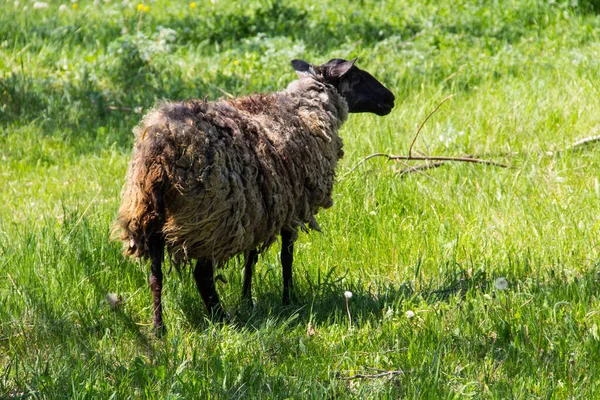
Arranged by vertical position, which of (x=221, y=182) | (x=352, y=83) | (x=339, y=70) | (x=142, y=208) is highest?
(x=339, y=70)

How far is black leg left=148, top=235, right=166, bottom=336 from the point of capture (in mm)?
4316

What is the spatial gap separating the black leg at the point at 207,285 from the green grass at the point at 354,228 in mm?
135

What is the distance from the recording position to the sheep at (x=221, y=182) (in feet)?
13.4

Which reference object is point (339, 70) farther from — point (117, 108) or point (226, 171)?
point (117, 108)

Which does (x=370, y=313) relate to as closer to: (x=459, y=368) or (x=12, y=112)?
(x=459, y=368)

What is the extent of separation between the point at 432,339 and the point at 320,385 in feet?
2.28

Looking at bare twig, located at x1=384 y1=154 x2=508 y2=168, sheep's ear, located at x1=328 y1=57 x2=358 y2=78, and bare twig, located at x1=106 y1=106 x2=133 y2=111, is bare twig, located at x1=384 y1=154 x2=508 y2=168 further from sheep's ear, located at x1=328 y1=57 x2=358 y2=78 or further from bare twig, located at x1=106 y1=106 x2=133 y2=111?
bare twig, located at x1=106 y1=106 x2=133 y2=111

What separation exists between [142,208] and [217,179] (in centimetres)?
43

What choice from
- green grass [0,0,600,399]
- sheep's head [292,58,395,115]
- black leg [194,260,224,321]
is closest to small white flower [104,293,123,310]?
green grass [0,0,600,399]

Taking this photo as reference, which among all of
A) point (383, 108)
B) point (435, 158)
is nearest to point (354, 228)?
point (383, 108)

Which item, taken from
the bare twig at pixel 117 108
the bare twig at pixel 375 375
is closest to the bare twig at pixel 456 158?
the bare twig at pixel 375 375

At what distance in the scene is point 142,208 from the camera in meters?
4.18

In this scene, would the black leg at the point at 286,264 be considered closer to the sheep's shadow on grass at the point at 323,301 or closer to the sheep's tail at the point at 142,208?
the sheep's shadow on grass at the point at 323,301

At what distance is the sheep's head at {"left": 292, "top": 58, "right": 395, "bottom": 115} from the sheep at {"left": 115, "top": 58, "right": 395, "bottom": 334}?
34cm
